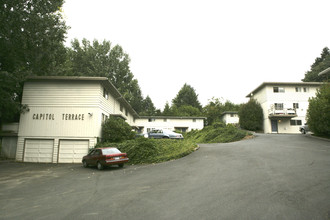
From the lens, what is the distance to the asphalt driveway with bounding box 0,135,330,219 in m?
5.50

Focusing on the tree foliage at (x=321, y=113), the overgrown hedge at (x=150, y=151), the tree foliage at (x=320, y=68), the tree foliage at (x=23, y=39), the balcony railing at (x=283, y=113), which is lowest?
the overgrown hedge at (x=150, y=151)

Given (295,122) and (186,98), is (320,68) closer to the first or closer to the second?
(295,122)

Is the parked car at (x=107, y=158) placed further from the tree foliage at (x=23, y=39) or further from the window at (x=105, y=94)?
the tree foliage at (x=23, y=39)

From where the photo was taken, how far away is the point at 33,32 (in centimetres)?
1675

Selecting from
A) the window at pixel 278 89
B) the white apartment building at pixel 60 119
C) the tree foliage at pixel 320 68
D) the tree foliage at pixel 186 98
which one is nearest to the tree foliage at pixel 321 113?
the window at pixel 278 89

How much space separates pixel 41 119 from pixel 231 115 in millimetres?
37701

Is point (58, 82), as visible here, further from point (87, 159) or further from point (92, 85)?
point (87, 159)

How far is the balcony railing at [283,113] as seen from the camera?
3212 cm

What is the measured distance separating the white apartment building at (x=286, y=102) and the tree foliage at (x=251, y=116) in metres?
0.94

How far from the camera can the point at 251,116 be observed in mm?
33906

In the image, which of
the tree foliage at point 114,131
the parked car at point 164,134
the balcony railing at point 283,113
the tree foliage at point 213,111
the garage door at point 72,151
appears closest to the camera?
the garage door at point 72,151

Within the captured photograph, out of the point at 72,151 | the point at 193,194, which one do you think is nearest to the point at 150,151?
the point at 72,151

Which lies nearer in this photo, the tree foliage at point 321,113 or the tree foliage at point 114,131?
the tree foliage at point 321,113

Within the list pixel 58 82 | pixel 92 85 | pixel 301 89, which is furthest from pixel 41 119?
pixel 301 89
